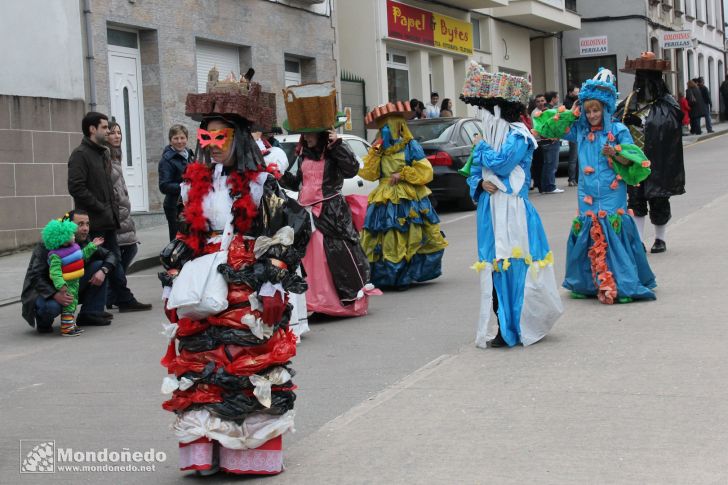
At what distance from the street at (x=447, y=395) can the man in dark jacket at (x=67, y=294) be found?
0.62 feet

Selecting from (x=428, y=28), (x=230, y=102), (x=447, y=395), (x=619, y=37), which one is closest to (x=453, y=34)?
(x=428, y=28)

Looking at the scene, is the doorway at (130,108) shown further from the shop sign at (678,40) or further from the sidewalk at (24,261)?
the shop sign at (678,40)

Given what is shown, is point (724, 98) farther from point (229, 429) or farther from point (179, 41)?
point (229, 429)

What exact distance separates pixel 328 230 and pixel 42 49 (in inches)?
336

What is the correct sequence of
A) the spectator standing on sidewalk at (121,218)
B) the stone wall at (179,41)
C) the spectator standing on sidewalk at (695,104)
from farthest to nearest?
1. the spectator standing on sidewalk at (695,104)
2. the stone wall at (179,41)
3. the spectator standing on sidewalk at (121,218)

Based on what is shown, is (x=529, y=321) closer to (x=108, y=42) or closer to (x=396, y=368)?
(x=396, y=368)

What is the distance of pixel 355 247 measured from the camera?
10375 millimetres

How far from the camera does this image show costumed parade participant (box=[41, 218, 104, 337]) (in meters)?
10.1

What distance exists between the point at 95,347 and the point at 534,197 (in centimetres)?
1378

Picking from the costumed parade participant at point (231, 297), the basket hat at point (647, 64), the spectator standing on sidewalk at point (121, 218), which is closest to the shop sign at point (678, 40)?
the basket hat at point (647, 64)

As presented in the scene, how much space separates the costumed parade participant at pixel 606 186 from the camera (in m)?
9.62

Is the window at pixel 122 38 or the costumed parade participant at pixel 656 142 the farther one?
the window at pixel 122 38

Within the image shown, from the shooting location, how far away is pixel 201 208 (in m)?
5.57

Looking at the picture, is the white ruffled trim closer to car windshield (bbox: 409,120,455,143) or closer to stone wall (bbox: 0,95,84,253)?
stone wall (bbox: 0,95,84,253)
